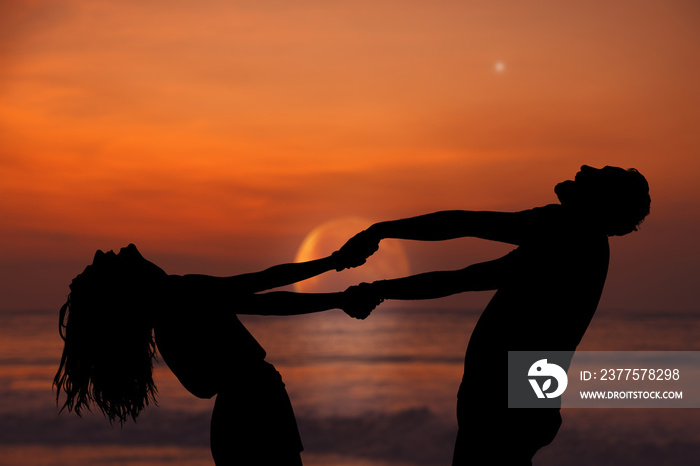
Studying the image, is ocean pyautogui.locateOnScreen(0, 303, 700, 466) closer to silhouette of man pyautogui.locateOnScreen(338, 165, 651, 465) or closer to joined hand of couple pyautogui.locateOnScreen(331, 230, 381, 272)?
joined hand of couple pyautogui.locateOnScreen(331, 230, 381, 272)

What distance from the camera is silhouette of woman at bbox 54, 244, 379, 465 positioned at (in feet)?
16.9

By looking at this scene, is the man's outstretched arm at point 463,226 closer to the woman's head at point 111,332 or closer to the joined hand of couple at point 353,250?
the joined hand of couple at point 353,250

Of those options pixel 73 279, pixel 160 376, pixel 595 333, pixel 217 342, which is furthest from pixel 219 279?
pixel 595 333

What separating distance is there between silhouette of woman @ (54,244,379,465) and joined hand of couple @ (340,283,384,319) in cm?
86

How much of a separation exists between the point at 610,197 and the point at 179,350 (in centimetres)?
267

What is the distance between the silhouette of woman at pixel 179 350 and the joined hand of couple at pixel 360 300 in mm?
865

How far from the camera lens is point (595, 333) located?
50.4 meters

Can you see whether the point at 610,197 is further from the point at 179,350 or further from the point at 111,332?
the point at 111,332

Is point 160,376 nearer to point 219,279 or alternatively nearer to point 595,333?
point 219,279

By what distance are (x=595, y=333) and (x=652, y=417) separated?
3208 centimetres

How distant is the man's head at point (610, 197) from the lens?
496 cm

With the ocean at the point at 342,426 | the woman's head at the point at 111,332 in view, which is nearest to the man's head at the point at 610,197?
the woman's head at the point at 111,332

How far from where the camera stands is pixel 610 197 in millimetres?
4977

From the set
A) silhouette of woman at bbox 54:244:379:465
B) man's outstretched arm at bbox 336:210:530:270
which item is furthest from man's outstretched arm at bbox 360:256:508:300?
silhouette of woman at bbox 54:244:379:465
